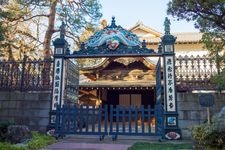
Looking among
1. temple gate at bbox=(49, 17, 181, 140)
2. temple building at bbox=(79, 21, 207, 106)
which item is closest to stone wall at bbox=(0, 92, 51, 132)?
temple gate at bbox=(49, 17, 181, 140)

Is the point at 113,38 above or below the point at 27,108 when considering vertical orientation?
above

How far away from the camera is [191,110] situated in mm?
10219

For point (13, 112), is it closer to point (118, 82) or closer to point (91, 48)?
point (91, 48)

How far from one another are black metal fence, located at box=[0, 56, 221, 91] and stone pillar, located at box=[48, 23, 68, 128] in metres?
0.50

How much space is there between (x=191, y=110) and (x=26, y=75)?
266 inches

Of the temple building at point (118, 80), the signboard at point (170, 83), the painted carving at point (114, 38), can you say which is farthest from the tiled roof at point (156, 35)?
the signboard at point (170, 83)

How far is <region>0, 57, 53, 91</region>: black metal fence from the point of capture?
11117 millimetres

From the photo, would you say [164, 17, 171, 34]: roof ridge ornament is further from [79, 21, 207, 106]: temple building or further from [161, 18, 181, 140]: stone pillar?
[79, 21, 207, 106]: temple building

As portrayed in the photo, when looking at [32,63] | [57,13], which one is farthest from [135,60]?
[32,63]

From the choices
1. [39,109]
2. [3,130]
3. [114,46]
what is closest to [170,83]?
[114,46]

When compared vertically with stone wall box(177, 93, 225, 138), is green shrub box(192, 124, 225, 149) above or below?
below

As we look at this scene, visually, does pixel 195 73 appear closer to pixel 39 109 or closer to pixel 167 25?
pixel 167 25

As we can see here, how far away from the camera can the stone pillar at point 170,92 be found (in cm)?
984

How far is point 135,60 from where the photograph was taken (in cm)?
1898
